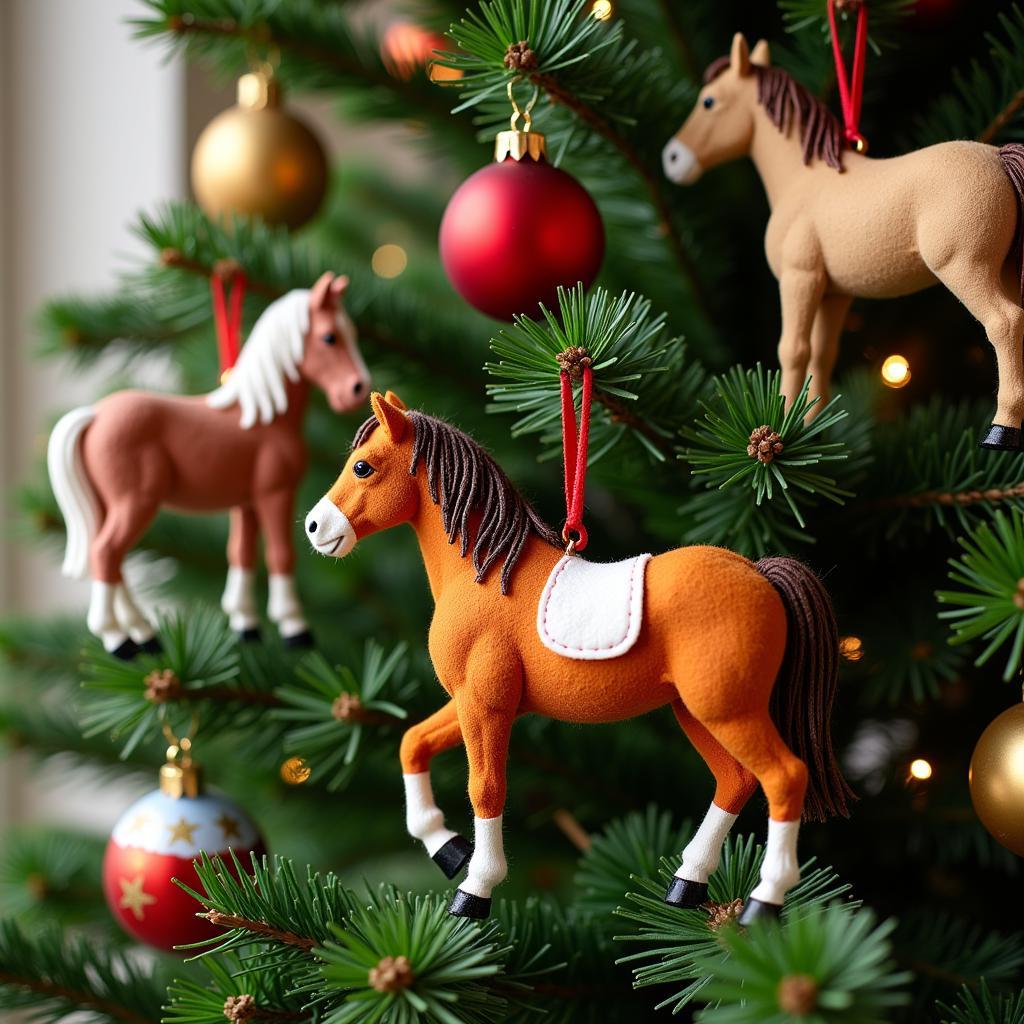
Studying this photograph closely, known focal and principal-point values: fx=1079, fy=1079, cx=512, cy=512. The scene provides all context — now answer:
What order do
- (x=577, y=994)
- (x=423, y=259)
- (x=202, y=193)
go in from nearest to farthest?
(x=577, y=994), (x=202, y=193), (x=423, y=259)

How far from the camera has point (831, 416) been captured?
1.70ft

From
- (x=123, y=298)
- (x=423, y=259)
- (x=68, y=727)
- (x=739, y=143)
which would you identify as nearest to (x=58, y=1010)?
(x=68, y=727)

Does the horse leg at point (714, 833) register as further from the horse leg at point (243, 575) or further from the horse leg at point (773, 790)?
the horse leg at point (243, 575)

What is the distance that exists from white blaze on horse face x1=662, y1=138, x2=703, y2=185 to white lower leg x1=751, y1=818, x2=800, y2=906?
0.38 m

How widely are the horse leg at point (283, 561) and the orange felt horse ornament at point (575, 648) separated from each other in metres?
0.19

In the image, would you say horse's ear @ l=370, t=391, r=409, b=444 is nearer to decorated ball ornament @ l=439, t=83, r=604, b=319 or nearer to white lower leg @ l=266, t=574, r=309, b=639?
decorated ball ornament @ l=439, t=83, r=604, b=319

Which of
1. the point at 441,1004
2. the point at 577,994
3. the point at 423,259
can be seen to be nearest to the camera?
the point at 441,1004

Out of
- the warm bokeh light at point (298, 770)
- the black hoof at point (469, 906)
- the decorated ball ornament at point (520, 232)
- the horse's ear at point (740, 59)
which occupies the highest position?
the horse's ear at point (740, 59)

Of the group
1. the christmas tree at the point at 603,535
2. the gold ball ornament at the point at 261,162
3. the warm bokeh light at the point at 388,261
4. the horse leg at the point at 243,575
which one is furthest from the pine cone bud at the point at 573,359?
the warm bokeh light at the point at 388,261

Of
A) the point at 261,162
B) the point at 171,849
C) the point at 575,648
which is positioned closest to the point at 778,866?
the point at 575,648

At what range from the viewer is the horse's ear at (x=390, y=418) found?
525 millimetres

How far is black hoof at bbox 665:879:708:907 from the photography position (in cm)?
51

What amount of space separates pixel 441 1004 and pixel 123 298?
642mm

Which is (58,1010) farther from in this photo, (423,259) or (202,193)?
(423,259)
